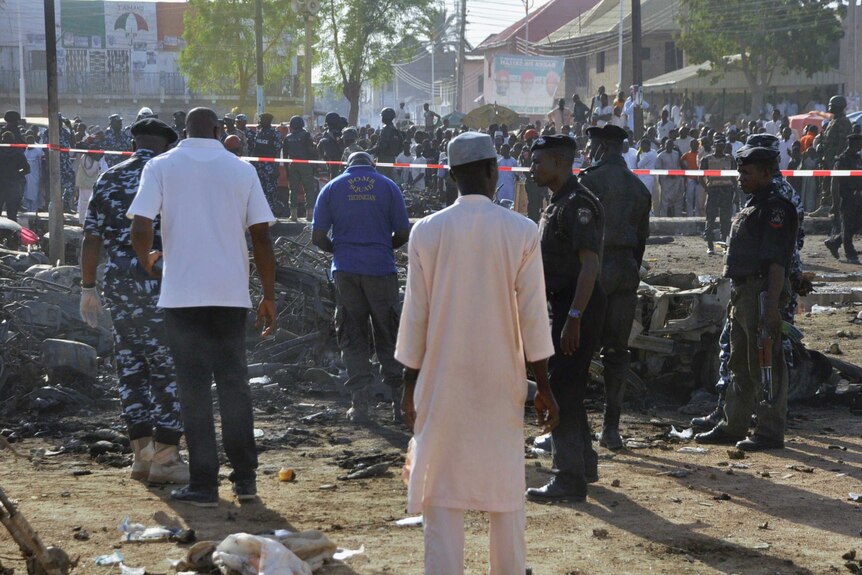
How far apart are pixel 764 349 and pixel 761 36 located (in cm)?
4324

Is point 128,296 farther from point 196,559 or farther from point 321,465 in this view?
point 196,559

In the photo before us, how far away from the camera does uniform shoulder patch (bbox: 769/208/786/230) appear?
7172 millimetres

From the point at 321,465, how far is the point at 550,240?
2128mm

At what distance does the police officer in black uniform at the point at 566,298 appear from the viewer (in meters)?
6.26

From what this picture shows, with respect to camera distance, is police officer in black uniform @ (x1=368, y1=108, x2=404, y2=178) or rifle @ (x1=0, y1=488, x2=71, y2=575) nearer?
rifle @ (x1=0, y1=488, x2=71, y2=575)

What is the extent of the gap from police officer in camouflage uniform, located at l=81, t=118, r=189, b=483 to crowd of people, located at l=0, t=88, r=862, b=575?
11 millimetres

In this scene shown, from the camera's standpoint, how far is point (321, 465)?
7.29 metres

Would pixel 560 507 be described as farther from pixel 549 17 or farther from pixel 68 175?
pixel 549 17

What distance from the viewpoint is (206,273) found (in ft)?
19.5

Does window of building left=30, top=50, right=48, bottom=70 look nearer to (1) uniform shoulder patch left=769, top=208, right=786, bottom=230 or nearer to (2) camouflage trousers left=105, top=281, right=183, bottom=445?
(2) camouflage trousers left=105, top=281, right=183, bottom=445

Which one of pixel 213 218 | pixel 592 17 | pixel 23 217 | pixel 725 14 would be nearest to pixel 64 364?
pixel 213 218

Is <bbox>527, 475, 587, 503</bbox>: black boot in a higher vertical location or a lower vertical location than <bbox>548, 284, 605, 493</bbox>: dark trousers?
lower

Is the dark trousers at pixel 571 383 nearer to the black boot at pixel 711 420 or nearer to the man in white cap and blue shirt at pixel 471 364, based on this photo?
the man in white cap and blue shirt at pixel 471 364

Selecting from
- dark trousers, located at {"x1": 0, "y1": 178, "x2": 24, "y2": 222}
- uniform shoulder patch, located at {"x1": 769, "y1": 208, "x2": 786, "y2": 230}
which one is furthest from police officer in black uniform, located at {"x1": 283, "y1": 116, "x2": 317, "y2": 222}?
uniform shoulder patch, located at {"x1": 769, "y1": 208, "x2": 786, "y2": 230}
